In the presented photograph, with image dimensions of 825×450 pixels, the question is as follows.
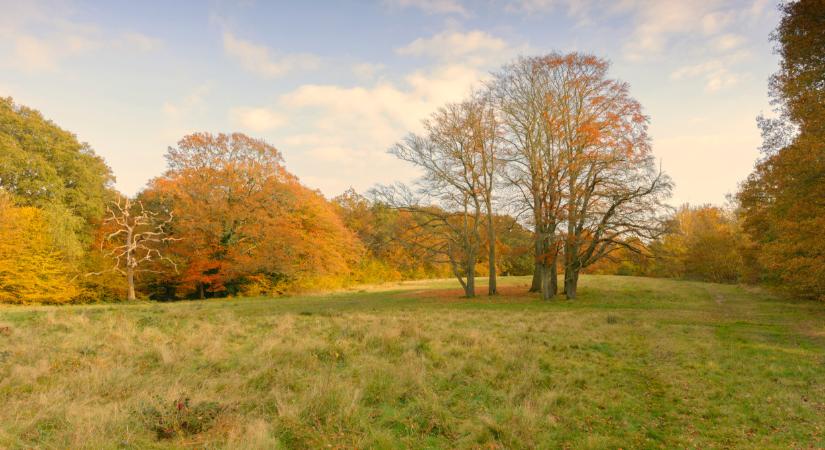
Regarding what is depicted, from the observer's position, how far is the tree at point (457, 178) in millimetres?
26031

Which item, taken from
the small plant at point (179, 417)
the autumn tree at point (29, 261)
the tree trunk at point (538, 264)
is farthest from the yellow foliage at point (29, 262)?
the tree trunk at point (538, 264)

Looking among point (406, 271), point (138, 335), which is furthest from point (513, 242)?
point (406, 271)

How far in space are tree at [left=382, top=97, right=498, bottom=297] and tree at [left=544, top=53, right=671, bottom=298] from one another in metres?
4.21

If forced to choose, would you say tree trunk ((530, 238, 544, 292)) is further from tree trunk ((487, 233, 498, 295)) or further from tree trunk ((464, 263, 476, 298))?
tree trunk ((464, 263, 476, 298))

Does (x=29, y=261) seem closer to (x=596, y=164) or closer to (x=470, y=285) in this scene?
(x=470, y=285)

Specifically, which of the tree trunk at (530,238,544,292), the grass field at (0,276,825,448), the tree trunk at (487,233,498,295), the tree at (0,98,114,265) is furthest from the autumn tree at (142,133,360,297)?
the grass field at (0,276,825,448)

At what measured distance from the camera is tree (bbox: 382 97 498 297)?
85.4 ft

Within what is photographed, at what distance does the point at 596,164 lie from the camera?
2286 cm

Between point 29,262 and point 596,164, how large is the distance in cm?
3742

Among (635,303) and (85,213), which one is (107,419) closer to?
(635,303)

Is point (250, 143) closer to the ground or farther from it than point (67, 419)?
farther from it

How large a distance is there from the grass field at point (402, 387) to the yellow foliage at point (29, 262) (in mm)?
18150

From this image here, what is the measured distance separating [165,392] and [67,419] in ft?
4.52

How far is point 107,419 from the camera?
16.3 ft
